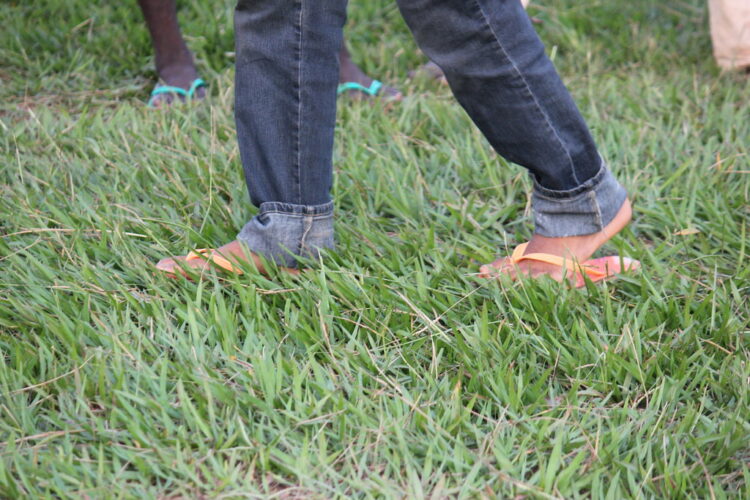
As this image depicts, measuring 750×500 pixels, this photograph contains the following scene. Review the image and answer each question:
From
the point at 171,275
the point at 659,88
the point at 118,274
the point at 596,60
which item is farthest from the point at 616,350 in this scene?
the point at 596,60

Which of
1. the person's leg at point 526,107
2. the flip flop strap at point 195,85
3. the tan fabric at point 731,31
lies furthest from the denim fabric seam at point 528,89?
the tan fabric at point 731,31

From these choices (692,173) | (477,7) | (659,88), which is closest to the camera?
(477,7)

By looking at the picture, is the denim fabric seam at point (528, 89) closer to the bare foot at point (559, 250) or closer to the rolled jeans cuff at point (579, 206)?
the rolled jeans cuff at point (579, 206)

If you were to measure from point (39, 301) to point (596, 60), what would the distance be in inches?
85.7

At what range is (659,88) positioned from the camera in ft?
8.91

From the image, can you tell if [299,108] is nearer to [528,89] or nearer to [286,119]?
[286,119]

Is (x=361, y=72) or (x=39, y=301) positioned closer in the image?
(x=39, y=301)

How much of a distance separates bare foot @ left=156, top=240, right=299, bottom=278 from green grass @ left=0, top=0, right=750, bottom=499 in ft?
0.12

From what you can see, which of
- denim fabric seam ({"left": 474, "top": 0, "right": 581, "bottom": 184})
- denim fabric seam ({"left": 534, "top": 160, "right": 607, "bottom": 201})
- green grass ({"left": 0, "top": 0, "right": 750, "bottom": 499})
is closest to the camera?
green grass ({"left": 0, "top": 0, "right": 750, "bottom": 499})

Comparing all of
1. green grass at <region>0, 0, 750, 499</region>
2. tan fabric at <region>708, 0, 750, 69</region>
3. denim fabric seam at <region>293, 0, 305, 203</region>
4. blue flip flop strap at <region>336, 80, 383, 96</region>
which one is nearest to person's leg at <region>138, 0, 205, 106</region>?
green grass at <region>0, 0, 750, 499</region>

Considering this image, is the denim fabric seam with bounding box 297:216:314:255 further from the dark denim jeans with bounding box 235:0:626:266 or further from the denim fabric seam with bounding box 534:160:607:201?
the denim fabric seam with bounding box 534:160:607:201

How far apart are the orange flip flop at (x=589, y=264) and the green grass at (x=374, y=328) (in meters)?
0.04

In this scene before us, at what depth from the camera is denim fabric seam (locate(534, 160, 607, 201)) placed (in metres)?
1.57

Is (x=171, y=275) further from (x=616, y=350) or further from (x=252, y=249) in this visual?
(x=616, y=350)
